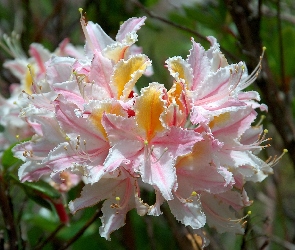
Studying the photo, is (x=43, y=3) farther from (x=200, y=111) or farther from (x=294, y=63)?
(x=200, y=111)

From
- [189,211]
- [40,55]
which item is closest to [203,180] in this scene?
[189,211]

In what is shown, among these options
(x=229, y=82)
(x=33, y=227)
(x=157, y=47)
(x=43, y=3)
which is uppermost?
(x=229, y=82)

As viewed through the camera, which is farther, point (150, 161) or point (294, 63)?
point (294, 63)

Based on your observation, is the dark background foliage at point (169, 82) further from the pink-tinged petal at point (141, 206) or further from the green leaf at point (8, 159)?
the pink-tinged petal at point (141, 206)

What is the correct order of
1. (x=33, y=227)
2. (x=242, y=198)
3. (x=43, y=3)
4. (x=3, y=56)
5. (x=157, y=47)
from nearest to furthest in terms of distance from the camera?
(x=242, y=198) < (x=33, y=227) < (x=3, y=56) < (x=43, y=3) < (x=157, y=47)

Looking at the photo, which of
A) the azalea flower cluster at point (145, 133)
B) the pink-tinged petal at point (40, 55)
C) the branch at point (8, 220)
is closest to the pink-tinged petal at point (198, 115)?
the azalea flower cluster at point (145, 133)

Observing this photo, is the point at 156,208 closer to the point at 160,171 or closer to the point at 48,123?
the point at 160,171

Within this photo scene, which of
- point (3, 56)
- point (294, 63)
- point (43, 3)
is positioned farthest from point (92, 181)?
point (43, 3)

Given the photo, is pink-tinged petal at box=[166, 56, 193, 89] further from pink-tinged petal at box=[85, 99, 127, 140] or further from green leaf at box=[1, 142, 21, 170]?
green leaf at box=[1, 142, 21, 170]
